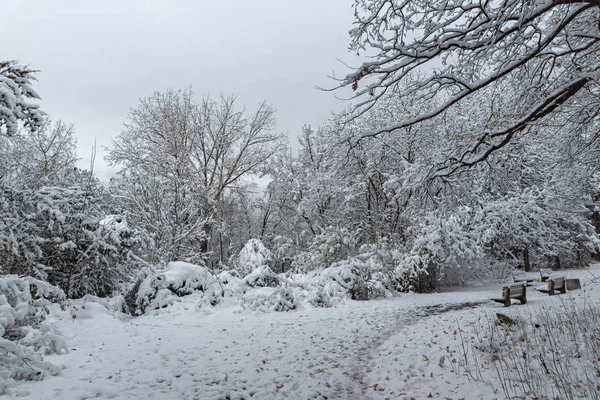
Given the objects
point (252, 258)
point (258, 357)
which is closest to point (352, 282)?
point (252, 258)

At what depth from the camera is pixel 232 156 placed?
68.5 feet

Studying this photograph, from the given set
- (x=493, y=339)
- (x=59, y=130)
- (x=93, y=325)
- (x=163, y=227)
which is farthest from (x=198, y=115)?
(x=493, y=339)

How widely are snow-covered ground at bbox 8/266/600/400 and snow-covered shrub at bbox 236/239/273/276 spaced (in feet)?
14.4

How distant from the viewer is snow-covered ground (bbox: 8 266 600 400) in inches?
164

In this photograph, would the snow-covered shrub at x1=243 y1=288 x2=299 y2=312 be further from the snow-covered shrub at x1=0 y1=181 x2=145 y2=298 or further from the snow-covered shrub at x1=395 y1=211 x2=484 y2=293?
the snow-covered shrub at x1=395 y1=211 x2=484 y2=293

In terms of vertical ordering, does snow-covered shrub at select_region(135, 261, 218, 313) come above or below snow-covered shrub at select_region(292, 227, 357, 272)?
below

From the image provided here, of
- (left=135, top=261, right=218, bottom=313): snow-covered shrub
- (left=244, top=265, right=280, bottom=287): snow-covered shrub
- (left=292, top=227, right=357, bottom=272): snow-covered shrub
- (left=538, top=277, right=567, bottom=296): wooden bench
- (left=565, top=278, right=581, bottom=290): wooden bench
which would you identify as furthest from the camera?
(left=292, top=227, right=357, bottom=272): snow-covered shrub

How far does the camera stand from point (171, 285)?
367 inches

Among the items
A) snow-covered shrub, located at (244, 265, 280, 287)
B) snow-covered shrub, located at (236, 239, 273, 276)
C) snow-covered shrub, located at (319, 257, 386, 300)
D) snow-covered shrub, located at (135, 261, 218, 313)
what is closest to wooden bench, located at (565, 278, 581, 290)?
snow-covered shrub, located at (319, 257, 386, 300)

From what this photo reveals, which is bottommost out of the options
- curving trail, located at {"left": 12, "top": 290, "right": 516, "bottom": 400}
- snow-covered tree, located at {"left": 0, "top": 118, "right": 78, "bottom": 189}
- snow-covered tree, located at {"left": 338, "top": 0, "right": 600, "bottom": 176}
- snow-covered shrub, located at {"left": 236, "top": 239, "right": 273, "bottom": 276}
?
curving trail, located at {"left": 12, "top": 290, "right": 516, "bottom": 400}

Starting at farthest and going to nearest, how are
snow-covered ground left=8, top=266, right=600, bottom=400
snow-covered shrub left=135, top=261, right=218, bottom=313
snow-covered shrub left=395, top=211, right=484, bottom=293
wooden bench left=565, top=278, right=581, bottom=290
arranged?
snow-covered shrub left=395, top=211, right=484, bottom=293
wooden bench left=565, top=278, right=581, bottom=290
snow-covered shrub left=135, top=261, right=218, bottom=313
snow-covered ground left=8, top=266, right=600, bottom=400

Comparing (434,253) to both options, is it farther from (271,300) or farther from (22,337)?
(22,337)

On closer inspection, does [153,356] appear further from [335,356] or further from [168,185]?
[168,185]

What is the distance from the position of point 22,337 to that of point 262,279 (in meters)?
6.83
